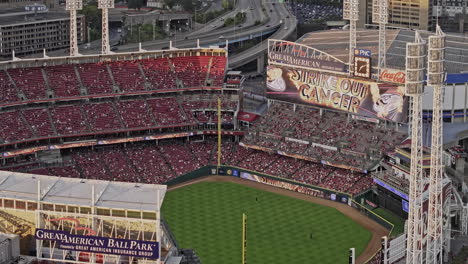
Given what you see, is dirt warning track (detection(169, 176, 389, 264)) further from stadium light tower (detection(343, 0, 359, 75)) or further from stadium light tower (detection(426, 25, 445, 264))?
stadium light tower (detection(343, 0, 359, 75))

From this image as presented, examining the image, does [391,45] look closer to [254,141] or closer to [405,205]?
[254,141]

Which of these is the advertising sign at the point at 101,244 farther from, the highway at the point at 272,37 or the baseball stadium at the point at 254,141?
the highway at the point at 272,37

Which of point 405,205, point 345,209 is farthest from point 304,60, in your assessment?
point 405,205

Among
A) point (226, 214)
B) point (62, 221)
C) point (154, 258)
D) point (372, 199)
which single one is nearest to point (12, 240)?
point (62, 221)

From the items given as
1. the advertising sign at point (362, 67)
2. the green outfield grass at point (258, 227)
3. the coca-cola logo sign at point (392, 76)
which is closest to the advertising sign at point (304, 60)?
the advertising sign at point (362, 67)

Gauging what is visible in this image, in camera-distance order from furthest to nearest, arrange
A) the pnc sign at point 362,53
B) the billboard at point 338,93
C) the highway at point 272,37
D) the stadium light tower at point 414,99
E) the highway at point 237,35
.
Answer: the highway at point 237,35 < the highway at point 272,37 < the pnc sign at point 362,53 < the billboard at point 338,93 < the stadium light tower at point 414,99

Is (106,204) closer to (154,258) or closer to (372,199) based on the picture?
(154,258)

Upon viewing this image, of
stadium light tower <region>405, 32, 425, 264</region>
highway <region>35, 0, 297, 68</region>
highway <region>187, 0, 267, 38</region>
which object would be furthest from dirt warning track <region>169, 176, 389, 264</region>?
highway <region>187, 0, 267, 38</region>
